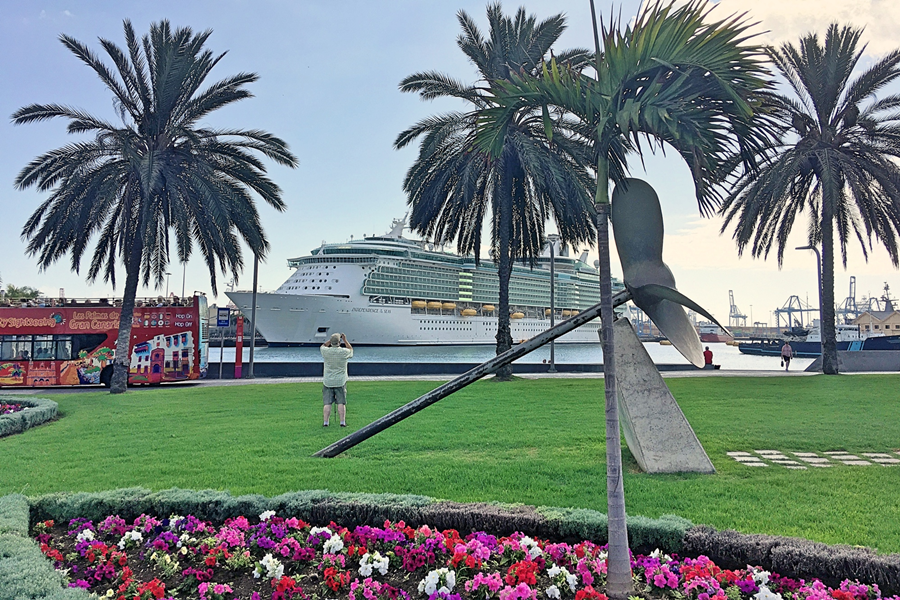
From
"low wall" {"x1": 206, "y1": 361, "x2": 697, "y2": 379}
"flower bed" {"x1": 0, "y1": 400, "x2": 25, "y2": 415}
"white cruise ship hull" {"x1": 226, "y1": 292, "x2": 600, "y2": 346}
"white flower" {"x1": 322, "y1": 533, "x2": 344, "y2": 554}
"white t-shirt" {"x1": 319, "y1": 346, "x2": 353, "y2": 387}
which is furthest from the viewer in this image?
"white cruise ship hull" {"x1": 226, "y1": 292, "x2": 600, "y2": 346}

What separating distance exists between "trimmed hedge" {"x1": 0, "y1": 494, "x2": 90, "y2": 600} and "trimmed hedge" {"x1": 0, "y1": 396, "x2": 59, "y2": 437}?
5.88 metres

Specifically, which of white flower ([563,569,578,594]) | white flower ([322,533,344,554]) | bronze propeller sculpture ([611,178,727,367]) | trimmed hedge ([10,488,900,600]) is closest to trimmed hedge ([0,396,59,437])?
trimmed hedge ([10,488,900,600])

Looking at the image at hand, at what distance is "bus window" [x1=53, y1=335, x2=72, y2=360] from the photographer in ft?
55.9

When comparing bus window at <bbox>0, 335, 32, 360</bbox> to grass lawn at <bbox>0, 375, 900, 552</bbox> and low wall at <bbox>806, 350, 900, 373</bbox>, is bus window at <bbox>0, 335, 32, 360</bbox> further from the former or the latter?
low wall at <bbox>806, 350, 900, 373</bbox>

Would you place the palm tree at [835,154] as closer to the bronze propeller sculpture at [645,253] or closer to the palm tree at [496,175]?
the palm tree at [496,175]

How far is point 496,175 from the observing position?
16297mm

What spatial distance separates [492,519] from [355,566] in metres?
0.91

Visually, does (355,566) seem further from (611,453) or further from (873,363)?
(873,363)

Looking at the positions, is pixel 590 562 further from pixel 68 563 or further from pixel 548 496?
A: pixel 68 563

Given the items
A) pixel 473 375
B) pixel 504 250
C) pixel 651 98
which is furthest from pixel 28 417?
pixel 504 250

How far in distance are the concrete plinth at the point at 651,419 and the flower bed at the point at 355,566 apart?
7.30ft

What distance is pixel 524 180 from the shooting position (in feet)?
53.0

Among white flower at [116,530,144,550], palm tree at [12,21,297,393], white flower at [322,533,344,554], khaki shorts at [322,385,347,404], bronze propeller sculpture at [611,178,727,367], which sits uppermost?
palm tree at [12,21,297,393]

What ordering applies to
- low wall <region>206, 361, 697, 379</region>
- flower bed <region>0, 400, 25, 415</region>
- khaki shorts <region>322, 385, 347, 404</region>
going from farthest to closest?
low wall <region>206, 361, 697, 379</region> < flower bed <region>0, 400, 25, 415</region> < khaki shorts <region>322, 385, 347, 404</region>
